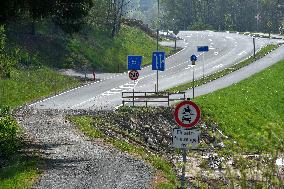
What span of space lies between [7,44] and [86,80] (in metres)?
7.17

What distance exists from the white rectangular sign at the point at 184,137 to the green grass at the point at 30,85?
24219 mm

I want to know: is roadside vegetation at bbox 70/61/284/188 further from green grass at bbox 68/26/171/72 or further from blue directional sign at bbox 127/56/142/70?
green grass at bbox 68/26/171/72

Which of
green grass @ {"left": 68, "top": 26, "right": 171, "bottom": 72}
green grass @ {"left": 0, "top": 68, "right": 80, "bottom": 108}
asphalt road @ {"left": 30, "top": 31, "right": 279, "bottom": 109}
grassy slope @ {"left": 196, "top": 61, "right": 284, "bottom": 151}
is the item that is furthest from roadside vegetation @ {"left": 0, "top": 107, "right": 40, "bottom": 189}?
green grass @ {"left": 68, "top": 26, "right": 171, "bottom": 72}

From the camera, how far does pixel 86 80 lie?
46.5 metres

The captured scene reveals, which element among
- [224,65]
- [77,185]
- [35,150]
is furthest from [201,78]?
[77,185]

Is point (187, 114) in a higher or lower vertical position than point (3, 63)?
lower

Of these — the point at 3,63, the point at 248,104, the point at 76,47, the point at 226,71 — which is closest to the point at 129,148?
the point at 3,63

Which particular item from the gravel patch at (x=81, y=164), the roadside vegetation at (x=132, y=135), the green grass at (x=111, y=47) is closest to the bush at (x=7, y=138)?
the gravel patch at (x=81, y=164)

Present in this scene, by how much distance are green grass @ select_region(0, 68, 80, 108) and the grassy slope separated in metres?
11.2

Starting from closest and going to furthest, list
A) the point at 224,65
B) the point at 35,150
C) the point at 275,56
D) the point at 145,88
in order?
the point at 35,150 → the point at 145,88 → the point at 224,65 → the point at 275,56

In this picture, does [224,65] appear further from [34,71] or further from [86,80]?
[34,71]

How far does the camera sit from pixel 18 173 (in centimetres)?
1655

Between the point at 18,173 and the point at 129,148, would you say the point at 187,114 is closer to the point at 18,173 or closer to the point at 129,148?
the point at 18,173

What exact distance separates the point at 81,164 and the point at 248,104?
2374 cm
